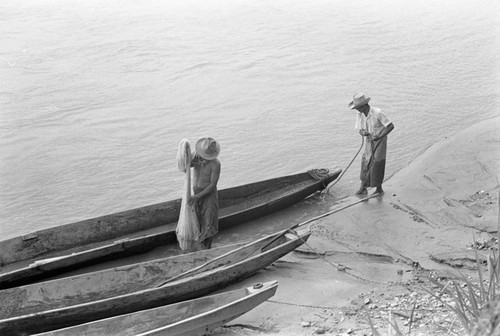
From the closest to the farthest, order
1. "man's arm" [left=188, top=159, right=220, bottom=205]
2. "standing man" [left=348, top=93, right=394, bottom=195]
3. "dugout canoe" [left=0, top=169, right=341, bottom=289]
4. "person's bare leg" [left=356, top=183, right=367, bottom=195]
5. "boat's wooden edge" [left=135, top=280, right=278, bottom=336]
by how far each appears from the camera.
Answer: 1. "boat's wooden edge" [left=135, top=280, right=278, bottom=336]
2. "dugout canoe" [left=0, top=169, right=341, bottom=289]
3. "man's arm" [left=188, top=159, right=220, bottom=205]
4. "standing man" [left=348, top=93, right=394, bottom=195]
5. "person's bare leg" [left=356, top=183, right=367, bottom=195]

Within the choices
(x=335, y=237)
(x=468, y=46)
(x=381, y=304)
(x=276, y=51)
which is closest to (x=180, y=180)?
(x=335, y=237)

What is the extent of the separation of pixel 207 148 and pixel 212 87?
8.33 meters

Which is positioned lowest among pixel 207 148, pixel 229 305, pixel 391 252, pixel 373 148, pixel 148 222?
pixel 391 252

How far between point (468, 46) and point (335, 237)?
Result: 10579 millimetres

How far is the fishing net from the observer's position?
A: 743 cm

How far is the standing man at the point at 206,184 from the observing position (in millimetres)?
7574

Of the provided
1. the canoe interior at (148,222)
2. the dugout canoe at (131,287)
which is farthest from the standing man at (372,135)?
the dugout canoe at (131,287)

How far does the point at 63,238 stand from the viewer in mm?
8188

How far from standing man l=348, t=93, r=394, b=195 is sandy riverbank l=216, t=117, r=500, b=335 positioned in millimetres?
376

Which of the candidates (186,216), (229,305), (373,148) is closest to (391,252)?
(373,148)

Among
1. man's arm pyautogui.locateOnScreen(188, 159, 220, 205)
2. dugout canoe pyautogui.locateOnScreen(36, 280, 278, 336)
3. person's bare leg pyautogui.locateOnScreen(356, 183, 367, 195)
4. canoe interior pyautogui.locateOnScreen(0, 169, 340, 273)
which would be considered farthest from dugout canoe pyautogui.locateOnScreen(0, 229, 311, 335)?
person's bare leg pyautogui.locateOnScreen(356, 183, 367, 195)

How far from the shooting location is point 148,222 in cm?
877

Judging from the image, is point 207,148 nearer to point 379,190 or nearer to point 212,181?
point 212,181

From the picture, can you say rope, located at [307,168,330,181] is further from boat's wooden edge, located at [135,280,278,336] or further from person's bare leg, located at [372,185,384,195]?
boat's wooden edge, located at [135,280,278,336]
